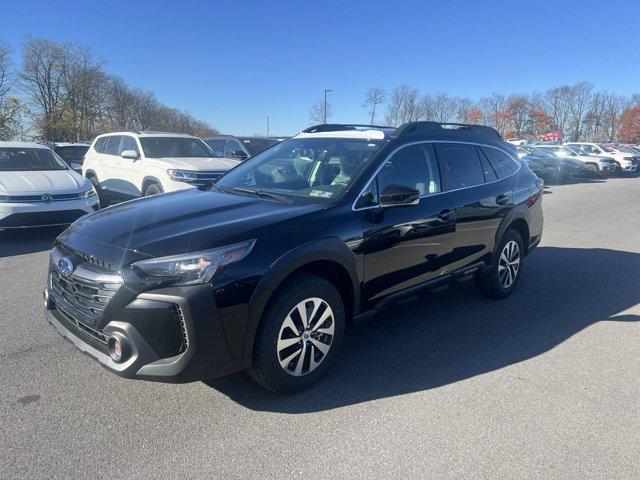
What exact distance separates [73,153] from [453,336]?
14.1 m

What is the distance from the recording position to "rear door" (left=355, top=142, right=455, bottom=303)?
11.6 feet

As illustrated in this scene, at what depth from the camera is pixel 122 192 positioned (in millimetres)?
10445

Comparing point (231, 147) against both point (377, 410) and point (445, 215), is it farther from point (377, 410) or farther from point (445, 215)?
point (377, 410)

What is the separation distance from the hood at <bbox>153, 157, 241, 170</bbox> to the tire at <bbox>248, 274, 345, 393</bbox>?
6.70 m

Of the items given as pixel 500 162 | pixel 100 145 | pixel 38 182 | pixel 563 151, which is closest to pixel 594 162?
pixel 563 151

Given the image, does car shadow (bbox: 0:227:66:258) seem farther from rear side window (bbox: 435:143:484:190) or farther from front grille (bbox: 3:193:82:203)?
rear side window (bbox: 435:143:484:190)

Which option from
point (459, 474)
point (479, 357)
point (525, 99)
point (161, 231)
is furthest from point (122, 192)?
point (525, 99)

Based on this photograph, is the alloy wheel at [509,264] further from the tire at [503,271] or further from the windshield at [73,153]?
→ the windshield at [73,153]

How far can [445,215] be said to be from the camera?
4.14 meters

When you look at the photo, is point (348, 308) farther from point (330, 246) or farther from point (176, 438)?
point (176, 438)

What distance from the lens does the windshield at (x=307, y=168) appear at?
3707 mm

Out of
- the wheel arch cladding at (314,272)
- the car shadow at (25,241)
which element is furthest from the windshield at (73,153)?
the wheel arch cladding at (314,272)

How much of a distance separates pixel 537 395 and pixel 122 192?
31.2 feet

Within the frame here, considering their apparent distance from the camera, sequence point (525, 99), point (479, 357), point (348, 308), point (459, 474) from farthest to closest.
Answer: point (525, 99) → point (479, 357) → point (348, 308) → point (459, 474)
